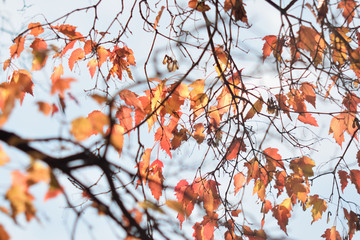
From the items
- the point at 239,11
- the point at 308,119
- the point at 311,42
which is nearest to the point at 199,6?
the point at 239,11

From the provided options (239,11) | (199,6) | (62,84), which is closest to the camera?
(62,84)

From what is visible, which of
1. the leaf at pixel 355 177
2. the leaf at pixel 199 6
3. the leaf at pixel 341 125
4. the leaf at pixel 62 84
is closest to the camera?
the leaf at pixel 62 84

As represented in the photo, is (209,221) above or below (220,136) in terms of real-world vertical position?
below

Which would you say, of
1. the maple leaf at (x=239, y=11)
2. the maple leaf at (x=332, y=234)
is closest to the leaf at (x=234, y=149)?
the maple leaf at (x=239, y=11)

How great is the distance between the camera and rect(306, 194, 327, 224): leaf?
208cm

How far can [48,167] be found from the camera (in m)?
0.71

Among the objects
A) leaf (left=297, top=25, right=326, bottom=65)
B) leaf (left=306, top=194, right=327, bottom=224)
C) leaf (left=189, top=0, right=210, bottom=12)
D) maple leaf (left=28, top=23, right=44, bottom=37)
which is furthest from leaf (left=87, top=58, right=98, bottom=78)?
leaf (left=306, top=194, right=327, bottom=224)

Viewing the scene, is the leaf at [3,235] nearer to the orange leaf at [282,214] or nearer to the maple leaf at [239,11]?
the maple leaf at [239,11]

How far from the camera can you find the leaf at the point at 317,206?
2.08 metres

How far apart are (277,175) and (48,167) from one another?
1515 millimetres

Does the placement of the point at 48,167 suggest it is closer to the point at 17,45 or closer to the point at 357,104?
the point at 17,45

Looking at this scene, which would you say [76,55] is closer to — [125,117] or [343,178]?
[125,117]

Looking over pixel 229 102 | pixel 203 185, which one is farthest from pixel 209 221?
pixel 229 102

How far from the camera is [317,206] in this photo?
2.08 m
